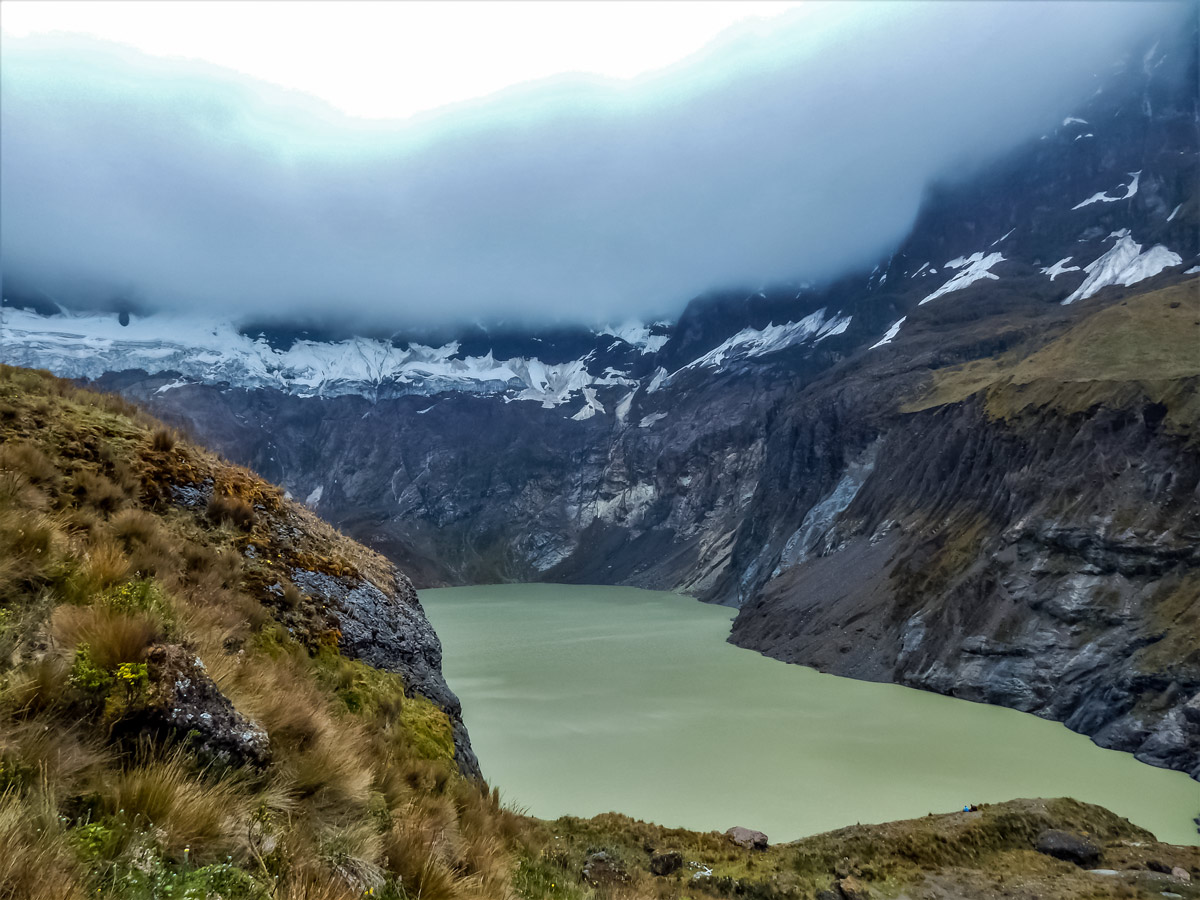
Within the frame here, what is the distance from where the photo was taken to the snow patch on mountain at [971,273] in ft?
359

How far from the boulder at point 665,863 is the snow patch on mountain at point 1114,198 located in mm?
142164

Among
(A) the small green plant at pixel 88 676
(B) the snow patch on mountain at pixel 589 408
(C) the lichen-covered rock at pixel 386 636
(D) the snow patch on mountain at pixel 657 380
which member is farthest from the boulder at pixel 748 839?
(B) the snow patch on mountain at pixel 589 408

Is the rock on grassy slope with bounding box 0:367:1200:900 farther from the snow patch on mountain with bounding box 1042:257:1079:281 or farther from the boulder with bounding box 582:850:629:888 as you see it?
the snow patch on mountain with bounding box 1042:257:1079:281

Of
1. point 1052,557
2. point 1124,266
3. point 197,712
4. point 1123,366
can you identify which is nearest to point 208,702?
point 197,712

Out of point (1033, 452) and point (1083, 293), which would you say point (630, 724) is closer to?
point (1033, 452)

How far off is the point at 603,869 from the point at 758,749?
21724 millimetres

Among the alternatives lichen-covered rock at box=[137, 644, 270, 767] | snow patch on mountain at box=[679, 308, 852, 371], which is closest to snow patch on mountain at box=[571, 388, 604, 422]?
snow patch on mountain at box=[679, 308, 852, 371]

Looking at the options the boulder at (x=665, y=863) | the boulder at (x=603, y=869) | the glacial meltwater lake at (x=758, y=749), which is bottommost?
the glacial meltwater lake at (x=758, y=749)

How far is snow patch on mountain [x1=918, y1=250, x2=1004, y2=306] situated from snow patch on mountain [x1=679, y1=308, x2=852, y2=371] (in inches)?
781

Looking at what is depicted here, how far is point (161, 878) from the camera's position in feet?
9.21

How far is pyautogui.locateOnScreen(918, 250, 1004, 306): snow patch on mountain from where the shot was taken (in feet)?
359

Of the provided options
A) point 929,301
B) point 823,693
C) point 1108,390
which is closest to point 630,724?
point 823,693

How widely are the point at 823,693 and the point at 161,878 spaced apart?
41436 millimetres

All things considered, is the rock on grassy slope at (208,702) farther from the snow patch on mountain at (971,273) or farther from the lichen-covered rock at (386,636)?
the snow patch on mountain at (971,273)
